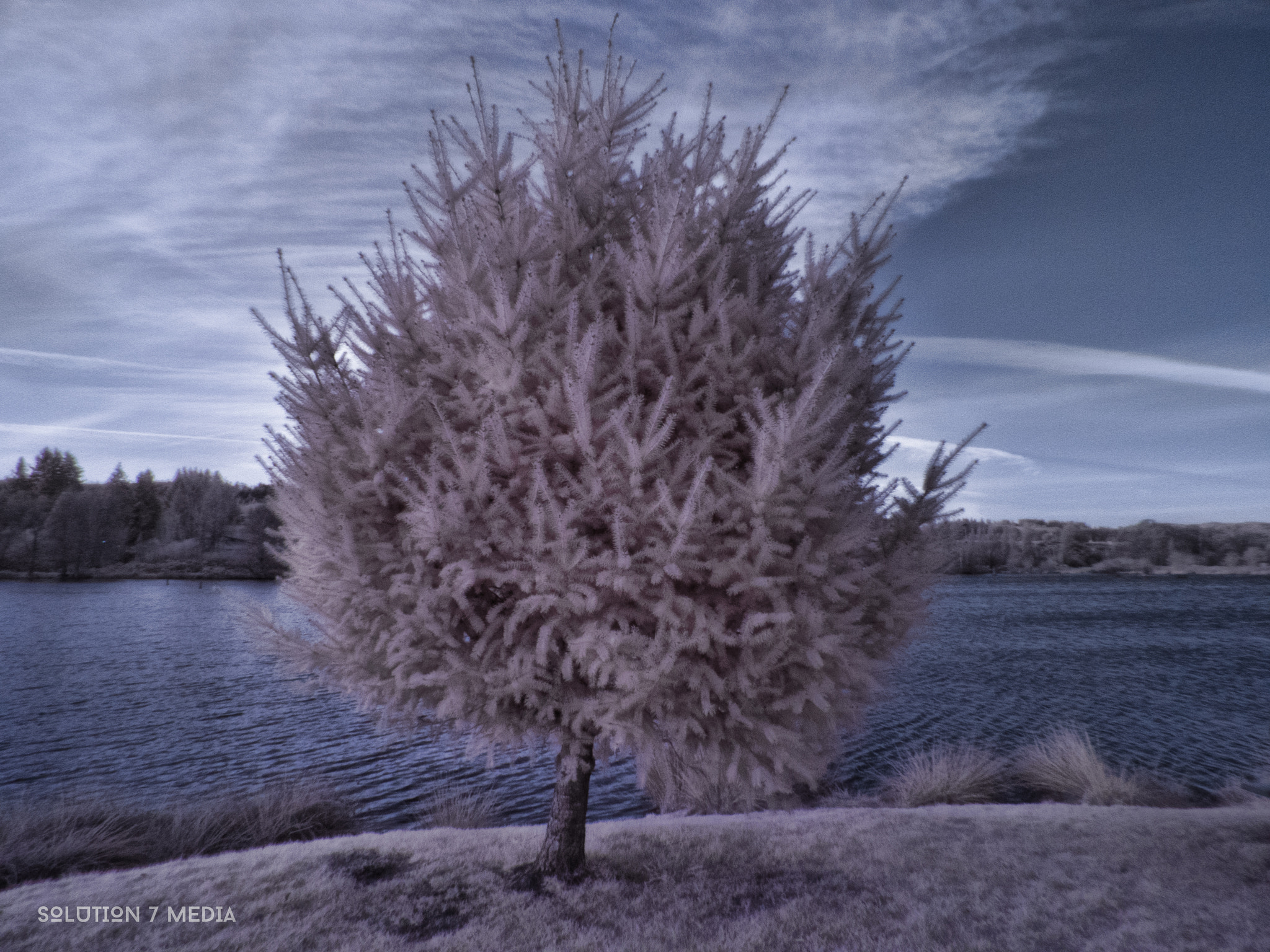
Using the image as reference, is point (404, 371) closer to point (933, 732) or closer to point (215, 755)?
Result: point (215, 755)

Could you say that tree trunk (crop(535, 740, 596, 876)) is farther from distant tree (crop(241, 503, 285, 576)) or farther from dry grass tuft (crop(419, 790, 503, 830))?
distant tree (crop(241, 503, 285, 576))

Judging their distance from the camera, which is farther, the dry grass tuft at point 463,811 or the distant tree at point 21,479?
the distant tree at point 21,479

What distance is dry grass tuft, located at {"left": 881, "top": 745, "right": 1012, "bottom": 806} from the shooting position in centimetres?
1237

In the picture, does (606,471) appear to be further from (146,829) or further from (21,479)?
(21,479)

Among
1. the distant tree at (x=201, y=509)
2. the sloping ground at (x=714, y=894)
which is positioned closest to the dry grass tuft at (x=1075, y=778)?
the sloping ground at (x=714, y=894)

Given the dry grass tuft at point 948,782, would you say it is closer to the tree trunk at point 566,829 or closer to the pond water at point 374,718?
the pond water at point 374,718

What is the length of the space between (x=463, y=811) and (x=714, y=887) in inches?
262

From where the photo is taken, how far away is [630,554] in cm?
480

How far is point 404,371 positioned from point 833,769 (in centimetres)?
1481

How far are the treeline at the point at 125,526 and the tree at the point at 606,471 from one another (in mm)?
60711

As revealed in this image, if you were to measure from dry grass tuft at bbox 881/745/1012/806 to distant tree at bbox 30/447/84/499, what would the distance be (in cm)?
11276

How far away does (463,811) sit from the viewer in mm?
11453

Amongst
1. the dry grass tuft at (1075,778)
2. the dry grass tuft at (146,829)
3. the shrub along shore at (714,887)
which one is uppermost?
the shrub along shore at (714,887)

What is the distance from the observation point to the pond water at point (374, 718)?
1395 cm
